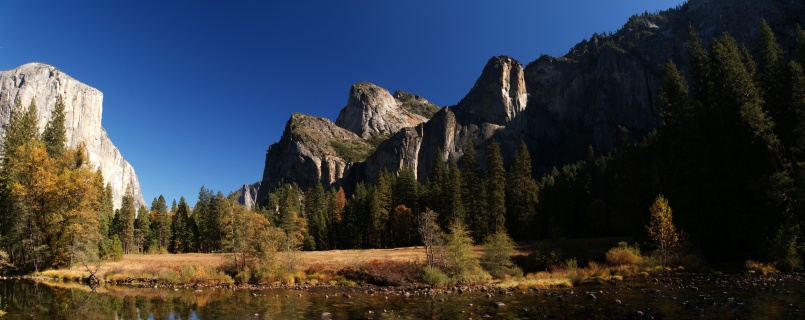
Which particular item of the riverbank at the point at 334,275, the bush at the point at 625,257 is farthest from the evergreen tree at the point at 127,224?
the bush at the point at 625,257

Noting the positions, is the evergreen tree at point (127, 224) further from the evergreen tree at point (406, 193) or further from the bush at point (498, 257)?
the bush at point (498, 257)

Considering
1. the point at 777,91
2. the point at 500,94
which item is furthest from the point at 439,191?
the point at 500,94

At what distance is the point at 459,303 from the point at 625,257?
2280 centimetres

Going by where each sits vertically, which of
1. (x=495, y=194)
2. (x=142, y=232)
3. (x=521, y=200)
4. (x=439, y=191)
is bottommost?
(x=142, y=232)

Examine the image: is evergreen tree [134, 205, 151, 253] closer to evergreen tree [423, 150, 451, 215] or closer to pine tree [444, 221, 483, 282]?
evergreen tree [423, 150, 451, 215]

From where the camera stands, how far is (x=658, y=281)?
30125 millimetres

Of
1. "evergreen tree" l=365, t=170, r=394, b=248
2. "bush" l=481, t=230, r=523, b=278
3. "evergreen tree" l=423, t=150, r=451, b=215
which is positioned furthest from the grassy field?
"evergreen tree" l=365, t=170, r=394, b=248

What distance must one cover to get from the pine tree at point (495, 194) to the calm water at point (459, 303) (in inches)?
1355

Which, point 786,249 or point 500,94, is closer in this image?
point 786,249

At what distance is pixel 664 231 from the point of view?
1448 inches

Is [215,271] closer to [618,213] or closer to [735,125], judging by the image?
[735,125]

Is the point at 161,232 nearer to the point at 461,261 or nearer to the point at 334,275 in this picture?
the point at 334,275

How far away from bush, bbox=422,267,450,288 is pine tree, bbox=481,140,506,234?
29250 millimetres

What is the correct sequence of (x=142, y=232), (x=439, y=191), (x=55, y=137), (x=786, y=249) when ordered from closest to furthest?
(x=786, y=249) < (x=55, y=137) < (x=439, y=191) < (x=142, y=232)
